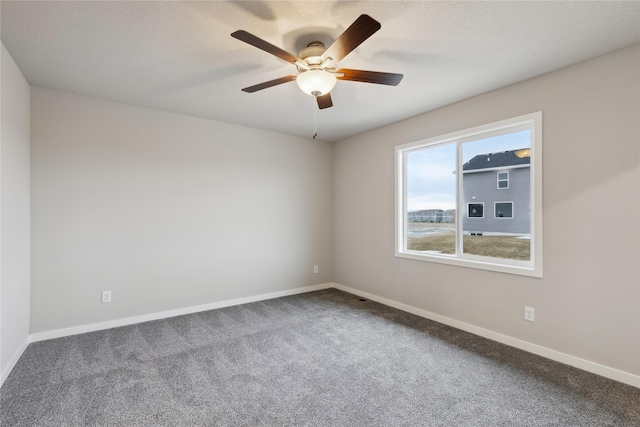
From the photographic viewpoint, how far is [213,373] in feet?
7.97

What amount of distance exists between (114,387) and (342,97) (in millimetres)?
3237

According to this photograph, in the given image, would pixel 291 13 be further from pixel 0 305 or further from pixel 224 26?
pixel 0 305

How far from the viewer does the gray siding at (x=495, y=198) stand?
2936mm

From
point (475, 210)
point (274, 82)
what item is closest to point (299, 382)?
point (274, 82)

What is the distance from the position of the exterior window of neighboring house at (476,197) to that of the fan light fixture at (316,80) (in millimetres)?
1905

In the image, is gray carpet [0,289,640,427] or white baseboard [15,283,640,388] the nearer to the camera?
gray carpet [0,289,640,427]

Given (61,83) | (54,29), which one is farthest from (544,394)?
(61,83)

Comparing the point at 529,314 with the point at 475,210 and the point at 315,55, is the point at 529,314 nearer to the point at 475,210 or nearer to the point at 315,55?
the point at 475,210

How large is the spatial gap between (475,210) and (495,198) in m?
0.26

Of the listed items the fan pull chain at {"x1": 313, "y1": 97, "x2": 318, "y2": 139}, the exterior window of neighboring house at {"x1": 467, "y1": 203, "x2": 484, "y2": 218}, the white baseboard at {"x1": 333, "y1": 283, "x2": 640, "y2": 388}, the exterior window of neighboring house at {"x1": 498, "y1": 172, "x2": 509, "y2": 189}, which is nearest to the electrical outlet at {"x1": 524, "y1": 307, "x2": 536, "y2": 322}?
the white baseboard at {"x1": 333, "y1": 283, "x2": 640, "y2": 388}

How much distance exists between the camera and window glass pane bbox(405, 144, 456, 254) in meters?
3.64

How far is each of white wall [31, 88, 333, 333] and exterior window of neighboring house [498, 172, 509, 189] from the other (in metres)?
2.74

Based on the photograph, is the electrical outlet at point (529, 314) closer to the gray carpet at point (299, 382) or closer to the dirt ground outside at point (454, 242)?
the gray carpet at point (299, 382)

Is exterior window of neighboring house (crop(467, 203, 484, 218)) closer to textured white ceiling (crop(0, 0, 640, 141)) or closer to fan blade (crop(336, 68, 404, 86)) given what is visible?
textured white ceiling (crop(0, 0, 640, 141))
